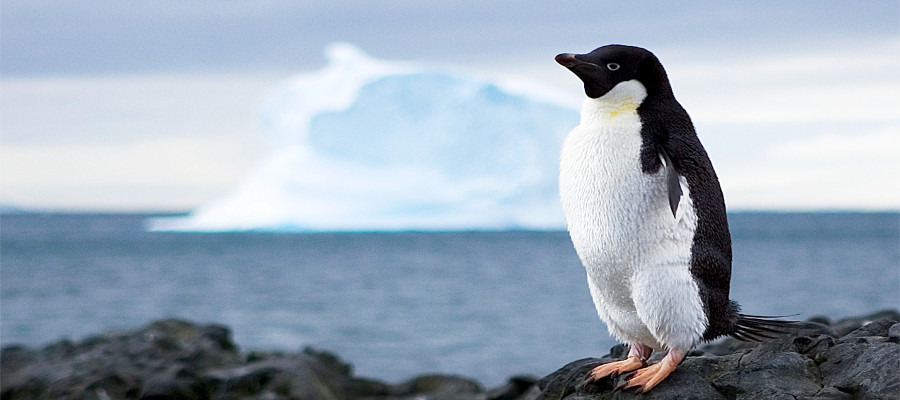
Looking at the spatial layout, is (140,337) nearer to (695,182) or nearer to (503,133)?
(695,182)

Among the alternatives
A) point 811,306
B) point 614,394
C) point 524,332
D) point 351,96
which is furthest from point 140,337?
point 351,96

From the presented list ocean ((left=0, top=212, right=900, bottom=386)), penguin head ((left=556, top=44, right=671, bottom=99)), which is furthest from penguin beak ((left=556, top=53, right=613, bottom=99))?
ocean ((left=0, top=212, right=900, bottom=386))

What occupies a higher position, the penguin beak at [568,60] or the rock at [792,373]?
the penguin beak at [568,60]

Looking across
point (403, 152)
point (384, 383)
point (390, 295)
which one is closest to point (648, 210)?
point (384, 383)

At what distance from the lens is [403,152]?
33594 millimetres

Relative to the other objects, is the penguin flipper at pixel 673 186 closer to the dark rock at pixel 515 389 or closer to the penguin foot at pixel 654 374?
the penguin foot at pixel 654 374

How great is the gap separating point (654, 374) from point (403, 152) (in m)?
30.5

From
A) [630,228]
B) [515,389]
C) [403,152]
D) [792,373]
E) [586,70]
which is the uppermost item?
[403,152]

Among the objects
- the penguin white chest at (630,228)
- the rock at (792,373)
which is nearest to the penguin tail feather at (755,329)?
the rock at (792,373)

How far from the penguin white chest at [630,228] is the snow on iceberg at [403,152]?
28.3 meters

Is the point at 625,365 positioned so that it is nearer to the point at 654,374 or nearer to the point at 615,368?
the point at 615,368

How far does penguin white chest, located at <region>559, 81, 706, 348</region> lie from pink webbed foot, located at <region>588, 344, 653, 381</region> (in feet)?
0.31

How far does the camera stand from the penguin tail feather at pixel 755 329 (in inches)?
134

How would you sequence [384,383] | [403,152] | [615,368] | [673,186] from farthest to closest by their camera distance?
[403,152], [384,383], [615,368], [673,186]
